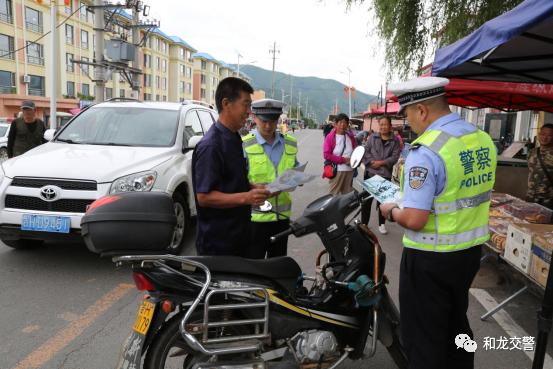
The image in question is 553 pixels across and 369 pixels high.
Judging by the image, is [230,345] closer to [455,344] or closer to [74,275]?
[455,344]

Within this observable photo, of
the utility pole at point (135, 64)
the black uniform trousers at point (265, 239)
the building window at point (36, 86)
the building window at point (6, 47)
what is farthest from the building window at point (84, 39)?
the black uniform trousers at point (265, 239)

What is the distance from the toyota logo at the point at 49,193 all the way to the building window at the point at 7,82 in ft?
123

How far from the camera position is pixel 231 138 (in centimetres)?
273

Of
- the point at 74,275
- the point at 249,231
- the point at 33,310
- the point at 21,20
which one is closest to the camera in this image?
the point at 249,231

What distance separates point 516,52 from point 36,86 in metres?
42.6

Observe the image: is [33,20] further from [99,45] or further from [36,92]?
[99,45]

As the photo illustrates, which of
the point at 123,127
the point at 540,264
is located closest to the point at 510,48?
the point at 540,264

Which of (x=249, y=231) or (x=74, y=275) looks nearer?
(x=249, y=231)

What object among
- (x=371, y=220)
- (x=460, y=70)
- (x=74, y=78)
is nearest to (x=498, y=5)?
(x=460, y=70)

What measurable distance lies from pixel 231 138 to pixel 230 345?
1.19 m

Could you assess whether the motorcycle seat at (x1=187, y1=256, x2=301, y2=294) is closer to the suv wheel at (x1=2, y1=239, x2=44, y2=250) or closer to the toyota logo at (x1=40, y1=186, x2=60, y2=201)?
the toyota logo at (x1=40, y1=186, x2=60, y2=201)

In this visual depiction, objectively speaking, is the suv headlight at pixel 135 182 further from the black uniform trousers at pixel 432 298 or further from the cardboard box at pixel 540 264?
the cardboard box at pixel 540 264

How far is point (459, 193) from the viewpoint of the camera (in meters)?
2.20

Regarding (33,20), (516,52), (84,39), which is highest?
(33,20)
